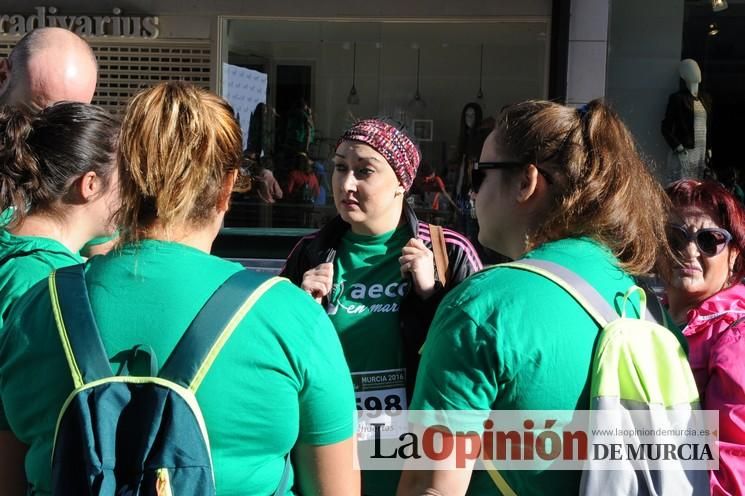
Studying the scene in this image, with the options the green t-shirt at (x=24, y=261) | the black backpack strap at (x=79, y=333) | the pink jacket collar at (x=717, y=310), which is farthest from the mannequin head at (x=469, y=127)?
the black backpack strap at (x=79, y=333)

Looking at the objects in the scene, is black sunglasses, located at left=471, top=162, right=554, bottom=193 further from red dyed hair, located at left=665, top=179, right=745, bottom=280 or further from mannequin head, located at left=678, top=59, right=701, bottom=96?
mannequin head, located at left=678, top=59, right=701, bottom=96

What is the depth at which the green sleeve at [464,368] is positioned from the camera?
1590 millimetres

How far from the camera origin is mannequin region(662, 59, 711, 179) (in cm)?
795

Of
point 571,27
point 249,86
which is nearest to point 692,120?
point 571,27

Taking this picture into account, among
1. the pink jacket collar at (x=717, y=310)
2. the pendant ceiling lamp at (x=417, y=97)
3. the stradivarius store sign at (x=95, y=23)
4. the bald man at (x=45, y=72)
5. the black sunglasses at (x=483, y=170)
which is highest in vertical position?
the stradivarius store sign at (x=95, y=23)

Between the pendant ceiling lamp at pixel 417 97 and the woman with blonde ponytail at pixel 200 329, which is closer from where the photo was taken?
the woman with blonde ponytail at pixel 200 329

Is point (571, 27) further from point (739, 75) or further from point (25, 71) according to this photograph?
point (25, 71)

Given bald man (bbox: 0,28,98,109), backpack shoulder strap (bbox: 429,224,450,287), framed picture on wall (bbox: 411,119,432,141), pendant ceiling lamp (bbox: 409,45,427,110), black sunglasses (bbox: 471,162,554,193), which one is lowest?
backpack shoulder strap (bbox: 429,224,450,287)

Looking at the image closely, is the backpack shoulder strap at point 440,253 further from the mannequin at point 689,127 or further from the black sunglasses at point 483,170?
the mannequin at point 689,127

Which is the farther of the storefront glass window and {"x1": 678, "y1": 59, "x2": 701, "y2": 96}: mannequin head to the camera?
the storefront glass window

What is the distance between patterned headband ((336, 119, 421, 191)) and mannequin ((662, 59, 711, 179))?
5.33m

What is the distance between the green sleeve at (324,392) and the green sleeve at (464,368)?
0.17m

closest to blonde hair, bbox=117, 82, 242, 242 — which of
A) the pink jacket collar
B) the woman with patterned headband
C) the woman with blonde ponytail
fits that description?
the woman with blonde ponytail

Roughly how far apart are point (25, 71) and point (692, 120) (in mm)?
6648
